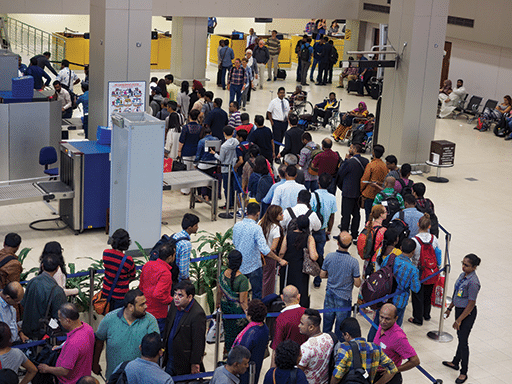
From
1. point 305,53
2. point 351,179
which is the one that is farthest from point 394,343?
point 305,53

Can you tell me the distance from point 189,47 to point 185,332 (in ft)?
60.5

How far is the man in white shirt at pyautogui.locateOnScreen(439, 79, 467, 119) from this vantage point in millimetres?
21844

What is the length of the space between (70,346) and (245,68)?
1555cm

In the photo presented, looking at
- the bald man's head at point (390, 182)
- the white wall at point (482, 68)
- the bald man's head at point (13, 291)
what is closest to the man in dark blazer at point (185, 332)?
the bald man's head at point (13, 291)

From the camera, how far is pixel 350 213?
10.9 metres

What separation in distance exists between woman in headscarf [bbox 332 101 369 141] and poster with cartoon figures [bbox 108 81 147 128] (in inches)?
269

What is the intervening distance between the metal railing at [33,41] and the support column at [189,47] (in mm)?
4174

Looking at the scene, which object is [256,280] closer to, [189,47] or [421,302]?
[421,302]

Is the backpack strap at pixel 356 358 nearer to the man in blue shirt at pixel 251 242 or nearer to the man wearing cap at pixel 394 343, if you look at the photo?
the man wearing cap at pixel 394 343

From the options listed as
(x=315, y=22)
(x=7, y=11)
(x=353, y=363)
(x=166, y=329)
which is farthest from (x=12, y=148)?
(x=315, y=22)

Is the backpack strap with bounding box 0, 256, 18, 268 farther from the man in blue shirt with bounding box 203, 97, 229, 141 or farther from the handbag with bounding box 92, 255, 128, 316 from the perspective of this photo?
the man in blue shirt with bounding box 203, 97, 229, 141

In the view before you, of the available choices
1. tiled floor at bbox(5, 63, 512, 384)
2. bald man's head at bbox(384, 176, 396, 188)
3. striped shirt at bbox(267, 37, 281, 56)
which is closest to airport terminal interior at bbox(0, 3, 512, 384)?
tiled floor at bbox(5, 63, 512, 384)

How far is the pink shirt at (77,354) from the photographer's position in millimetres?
5324

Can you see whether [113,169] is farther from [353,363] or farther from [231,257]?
[353,363]
